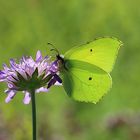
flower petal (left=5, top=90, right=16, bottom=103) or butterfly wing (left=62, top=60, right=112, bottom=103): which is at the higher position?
butterfly wing (left=62, top=60, right=112, bottom=103)

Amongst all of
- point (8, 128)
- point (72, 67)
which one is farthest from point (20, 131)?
point (72, 67)

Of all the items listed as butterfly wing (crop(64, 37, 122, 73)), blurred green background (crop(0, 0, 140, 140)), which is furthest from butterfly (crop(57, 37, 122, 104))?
blurred green background (crop(0, 0, 140, 140))

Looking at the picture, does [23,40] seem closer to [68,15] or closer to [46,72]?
[68,15]

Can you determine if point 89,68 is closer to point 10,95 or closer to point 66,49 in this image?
point 10,95

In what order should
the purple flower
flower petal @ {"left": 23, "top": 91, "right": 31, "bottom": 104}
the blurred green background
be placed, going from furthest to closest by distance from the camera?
the blurred green background < flower petal @ {"left": 23, "top": 91, "right": 31, "bottom": 104} < the purple flower

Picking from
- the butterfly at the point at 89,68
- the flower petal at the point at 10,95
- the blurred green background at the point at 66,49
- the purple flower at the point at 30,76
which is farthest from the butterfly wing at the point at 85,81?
the blurred green background at the point at 66,49

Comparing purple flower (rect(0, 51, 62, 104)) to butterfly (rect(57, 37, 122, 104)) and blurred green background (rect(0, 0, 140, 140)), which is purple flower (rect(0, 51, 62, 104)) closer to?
butterfly (rect(57, 37, 122, 104))

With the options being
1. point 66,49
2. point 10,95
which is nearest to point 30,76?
point 10,95
